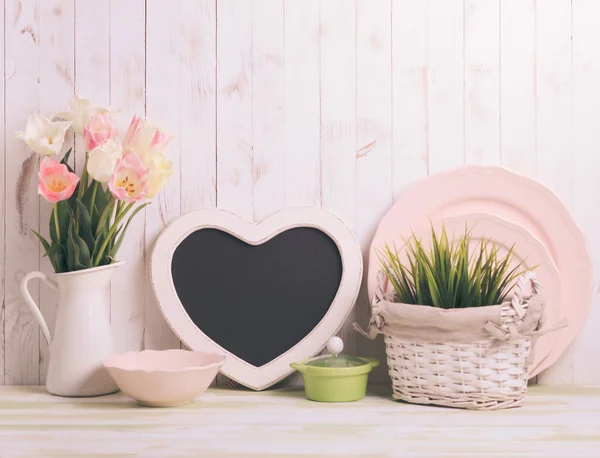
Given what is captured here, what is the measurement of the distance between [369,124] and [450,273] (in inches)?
14.6

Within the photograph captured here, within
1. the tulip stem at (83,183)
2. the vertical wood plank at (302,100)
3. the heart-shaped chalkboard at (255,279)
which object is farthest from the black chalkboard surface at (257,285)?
the tulip stem at (83,183)

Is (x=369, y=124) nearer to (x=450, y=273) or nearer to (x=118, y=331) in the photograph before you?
(x=450, y=273)

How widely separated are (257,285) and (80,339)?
0.33 meters

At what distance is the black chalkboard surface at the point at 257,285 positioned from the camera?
125cm

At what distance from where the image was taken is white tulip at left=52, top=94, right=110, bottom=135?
47.4 inches

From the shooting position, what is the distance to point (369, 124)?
4.25 ft

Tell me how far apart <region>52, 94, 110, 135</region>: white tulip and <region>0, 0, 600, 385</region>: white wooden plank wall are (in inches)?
3.1

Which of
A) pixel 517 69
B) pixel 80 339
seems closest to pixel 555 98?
pixel 517 69

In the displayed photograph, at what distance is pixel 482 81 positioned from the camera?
4.25ft

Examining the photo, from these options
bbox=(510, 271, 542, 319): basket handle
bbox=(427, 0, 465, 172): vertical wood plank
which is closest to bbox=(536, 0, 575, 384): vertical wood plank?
bbox=(427, 0, 465, 172): vertical wood plank

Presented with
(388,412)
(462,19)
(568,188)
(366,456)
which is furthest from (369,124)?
(366,456)

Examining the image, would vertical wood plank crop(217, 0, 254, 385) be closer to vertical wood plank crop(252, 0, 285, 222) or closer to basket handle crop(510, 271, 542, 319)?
vertical wood plank crop(252, 0, 285, 222)

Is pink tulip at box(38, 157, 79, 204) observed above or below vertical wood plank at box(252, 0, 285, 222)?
below

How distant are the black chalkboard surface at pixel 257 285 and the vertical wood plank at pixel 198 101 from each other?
12cm
